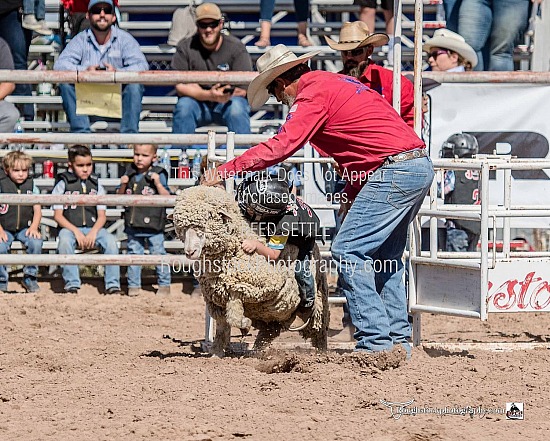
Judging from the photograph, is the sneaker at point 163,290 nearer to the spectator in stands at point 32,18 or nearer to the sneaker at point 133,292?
the sneaker at point 133,292

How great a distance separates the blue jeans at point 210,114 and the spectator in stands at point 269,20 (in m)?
1.70

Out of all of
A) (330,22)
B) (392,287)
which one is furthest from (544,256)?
(330,22)

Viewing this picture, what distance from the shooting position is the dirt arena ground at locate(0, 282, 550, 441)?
157 inches

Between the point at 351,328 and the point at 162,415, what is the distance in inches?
103

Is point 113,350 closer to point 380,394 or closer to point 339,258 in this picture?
point 339,258

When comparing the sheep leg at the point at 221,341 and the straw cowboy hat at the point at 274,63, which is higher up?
the straw cowboy hat at the point at 274,63

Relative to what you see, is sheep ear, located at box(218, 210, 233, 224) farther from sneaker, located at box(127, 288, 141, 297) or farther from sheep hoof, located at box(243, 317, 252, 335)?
sneaker, located at box(127, 288, 141, 297)

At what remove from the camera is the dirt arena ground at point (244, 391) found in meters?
3.98

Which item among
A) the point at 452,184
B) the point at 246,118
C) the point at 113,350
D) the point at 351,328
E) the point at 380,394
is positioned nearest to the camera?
the point at 380,394

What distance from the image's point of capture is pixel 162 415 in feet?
13.6

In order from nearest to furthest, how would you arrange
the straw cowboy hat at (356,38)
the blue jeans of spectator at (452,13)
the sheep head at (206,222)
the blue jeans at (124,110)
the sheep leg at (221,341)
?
the sheep head at (206,222)
the sheep leg at (221,341)
the straw cowboy hat at (356,38)
the blue jeans at (124,110)
the blue jeans of spectator at (452,13)

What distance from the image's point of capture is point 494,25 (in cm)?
912

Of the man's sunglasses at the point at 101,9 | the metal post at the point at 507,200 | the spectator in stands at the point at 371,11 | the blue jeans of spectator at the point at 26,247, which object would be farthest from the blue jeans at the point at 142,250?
the spectator in stands at the point at 371,11

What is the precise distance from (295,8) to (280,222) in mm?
5301
